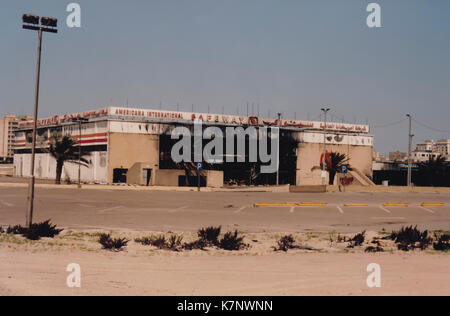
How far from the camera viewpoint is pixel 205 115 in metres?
77.8

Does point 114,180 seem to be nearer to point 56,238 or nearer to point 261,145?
point 261,145

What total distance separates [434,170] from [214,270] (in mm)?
73886

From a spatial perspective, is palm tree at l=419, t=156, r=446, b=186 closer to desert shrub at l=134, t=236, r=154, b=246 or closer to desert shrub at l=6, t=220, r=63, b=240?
desert shrub at l=134, t=236, r=154, b=246

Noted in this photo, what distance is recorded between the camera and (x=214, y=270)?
428 inches

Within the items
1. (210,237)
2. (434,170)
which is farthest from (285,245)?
(434,170)

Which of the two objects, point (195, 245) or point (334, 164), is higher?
point (334, 164)

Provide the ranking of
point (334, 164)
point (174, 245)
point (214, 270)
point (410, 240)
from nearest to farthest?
point (214, 270), point (174, 245), point (410, 240), point (334, 164)

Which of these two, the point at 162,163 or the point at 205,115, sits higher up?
the point at 205,115

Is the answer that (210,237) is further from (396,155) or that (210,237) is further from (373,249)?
(396,155)

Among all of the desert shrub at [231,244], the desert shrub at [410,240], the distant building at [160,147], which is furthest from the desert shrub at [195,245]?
the distant building at [160,147]

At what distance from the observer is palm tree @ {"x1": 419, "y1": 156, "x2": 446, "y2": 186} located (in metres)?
75.9

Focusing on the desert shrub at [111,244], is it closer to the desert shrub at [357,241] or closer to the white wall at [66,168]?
the desert shrub at [357,241]
